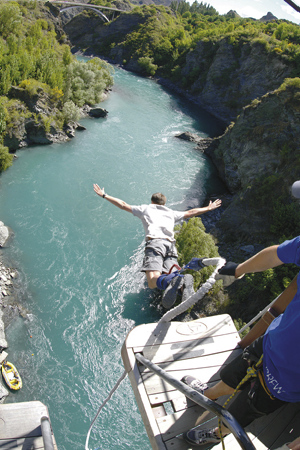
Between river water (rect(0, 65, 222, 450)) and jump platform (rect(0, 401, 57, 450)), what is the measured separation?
7444mm

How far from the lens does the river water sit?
→ 1170cm

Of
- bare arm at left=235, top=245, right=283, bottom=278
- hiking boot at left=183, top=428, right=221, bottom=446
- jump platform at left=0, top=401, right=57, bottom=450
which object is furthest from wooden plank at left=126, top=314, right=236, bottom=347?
bare arm at left=235, top=245, right=283, bottom=278

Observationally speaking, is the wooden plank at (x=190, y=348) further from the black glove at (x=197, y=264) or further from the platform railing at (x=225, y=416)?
the platform railing at (x=225, y=416)

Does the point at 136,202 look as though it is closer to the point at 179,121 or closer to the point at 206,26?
the point at 179,121

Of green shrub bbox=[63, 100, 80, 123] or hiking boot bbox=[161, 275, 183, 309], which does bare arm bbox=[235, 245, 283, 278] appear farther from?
green shrub bbox=[63, 100, 80, 123]

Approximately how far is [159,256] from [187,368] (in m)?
2.23

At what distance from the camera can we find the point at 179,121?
40.8 meters

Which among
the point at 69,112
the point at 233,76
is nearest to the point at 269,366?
the point at 69,112

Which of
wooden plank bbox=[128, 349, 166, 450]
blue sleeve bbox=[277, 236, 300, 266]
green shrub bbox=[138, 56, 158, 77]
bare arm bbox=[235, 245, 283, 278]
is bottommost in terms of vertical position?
wooden plank bbox=[128, 349, 166, 450]

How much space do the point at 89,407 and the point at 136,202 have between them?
13.8 meters

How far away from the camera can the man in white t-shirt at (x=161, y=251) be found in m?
5.19

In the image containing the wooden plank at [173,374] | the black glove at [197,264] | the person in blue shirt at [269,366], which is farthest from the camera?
the black glove at [197,264]

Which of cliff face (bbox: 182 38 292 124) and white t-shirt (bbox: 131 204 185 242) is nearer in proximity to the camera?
white t-shirt (bbox: 131 204 185 242)

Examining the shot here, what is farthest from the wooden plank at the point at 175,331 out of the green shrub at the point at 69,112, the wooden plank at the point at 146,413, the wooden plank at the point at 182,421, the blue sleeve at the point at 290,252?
the green shrub at the point at 69,112
